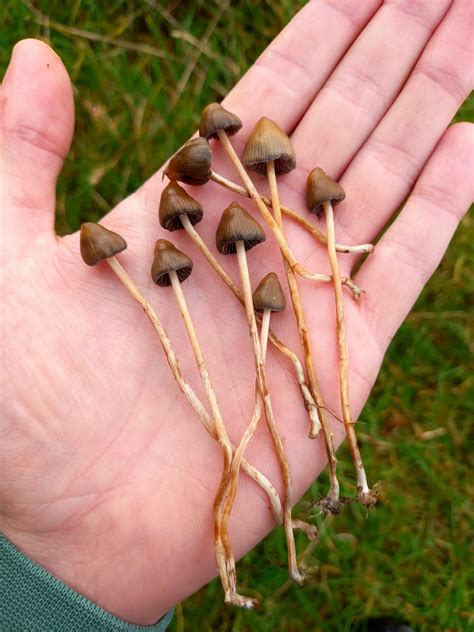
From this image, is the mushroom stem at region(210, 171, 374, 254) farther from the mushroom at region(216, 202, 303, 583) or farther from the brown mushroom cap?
the brown mushroom cap

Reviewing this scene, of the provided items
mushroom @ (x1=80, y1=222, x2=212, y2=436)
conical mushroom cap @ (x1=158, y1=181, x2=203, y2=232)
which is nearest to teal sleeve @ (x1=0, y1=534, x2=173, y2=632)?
mushroom @ (x1=80, y1=222, x2=212, y2=436)

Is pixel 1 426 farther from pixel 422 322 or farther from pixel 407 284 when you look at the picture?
pixel 422 322

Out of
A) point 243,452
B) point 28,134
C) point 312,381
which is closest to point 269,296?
point 312,381

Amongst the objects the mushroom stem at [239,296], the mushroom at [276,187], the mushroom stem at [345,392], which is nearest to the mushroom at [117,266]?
the mushroom stem at [239,296]

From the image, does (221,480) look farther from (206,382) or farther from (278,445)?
(206,382)

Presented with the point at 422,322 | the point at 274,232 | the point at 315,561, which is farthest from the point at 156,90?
the point at 315,561

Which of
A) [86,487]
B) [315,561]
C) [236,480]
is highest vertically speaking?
[236,480]
